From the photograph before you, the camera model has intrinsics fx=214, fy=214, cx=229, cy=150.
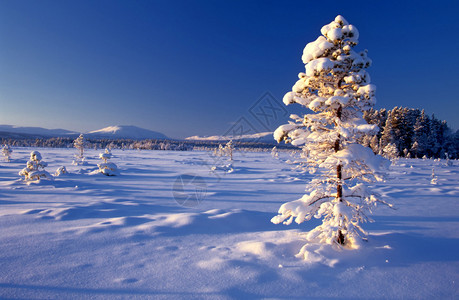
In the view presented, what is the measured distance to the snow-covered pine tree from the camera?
3781 millimetres

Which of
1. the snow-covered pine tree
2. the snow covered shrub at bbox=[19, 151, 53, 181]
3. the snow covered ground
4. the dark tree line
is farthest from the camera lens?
the dark tree line

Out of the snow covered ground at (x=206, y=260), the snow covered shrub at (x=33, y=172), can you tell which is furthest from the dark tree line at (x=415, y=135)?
the snow covered shrub at (x=33, y=172)

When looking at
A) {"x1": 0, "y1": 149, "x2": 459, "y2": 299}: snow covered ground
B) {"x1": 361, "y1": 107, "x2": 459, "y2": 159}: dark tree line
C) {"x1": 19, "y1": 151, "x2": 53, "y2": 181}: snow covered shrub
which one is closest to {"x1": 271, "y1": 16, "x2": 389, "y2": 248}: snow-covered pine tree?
{"x1": 0, "y1": 149, "x2": 459, "y2": 299}: snow covered ground

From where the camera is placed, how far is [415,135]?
50.8 metres

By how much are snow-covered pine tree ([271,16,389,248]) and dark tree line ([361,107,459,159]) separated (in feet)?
174

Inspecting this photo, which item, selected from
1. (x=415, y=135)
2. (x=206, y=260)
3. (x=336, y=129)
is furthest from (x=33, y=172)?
(x=415, y=135)

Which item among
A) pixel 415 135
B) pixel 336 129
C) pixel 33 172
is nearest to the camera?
pixel 336 129

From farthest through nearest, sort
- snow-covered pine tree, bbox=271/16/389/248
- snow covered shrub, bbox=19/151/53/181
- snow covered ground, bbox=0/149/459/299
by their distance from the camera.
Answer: snow covered shrub, bbox=19/151/53/181 → snow-covered pine tree, bbox=271/16/389/248 → snow covered ground, bbox=0/149/459/299

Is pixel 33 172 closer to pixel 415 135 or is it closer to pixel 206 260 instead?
pixel 206 260

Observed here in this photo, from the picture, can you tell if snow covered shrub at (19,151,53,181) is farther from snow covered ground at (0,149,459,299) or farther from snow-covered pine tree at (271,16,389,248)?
snow-covered pine tree at (271,16,389,248)

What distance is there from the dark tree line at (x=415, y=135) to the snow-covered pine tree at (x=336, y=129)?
5308 centimetres

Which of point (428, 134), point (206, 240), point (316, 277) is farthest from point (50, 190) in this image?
point (428, 134)

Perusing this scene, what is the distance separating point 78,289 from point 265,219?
522 centimetres

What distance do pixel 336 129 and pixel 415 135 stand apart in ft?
207
